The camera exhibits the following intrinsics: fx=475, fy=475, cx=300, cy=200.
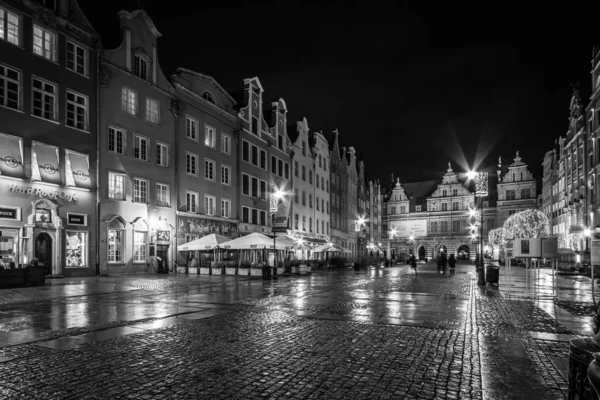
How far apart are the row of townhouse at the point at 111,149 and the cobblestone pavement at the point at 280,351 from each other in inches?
489

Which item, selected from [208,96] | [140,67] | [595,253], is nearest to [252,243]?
[140,67]

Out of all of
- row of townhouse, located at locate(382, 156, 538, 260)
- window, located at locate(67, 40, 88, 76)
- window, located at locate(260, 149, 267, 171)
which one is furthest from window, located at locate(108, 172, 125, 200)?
row of townhouse, located at locate(382, 156, 538, 260)

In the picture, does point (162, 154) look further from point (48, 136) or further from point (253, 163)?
point (253, 163)

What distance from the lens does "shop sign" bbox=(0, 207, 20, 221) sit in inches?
950

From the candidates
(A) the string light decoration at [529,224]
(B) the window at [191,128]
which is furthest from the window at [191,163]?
(A) the string light decoration at [529,224]

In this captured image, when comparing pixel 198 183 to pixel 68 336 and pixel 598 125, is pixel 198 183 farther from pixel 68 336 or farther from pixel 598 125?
pixel 598 125

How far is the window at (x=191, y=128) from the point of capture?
38.1 metres

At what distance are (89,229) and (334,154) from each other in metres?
46.3

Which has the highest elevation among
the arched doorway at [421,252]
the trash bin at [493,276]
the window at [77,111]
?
the window at [77,111]

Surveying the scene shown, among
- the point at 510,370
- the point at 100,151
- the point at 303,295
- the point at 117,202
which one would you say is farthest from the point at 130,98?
the point at 510,370

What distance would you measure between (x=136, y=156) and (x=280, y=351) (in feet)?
90.3

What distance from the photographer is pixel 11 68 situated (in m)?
24.9

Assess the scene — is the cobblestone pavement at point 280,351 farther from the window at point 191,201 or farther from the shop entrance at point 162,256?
the window at point 191,201

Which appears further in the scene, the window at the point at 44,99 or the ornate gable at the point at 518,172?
the ornate gable at the point at 518,172
